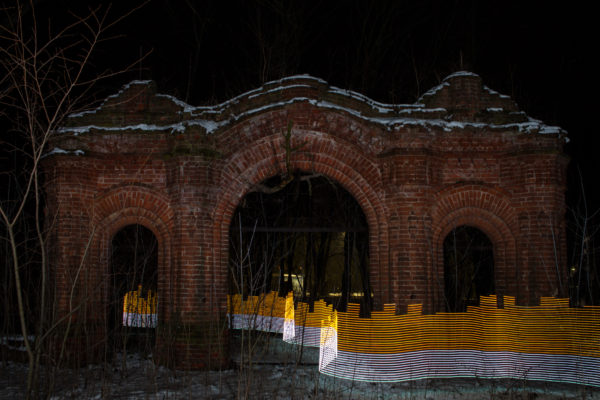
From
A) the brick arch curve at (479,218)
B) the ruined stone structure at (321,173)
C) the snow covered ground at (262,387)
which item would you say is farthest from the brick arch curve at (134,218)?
the brick arch curve at (479,218)

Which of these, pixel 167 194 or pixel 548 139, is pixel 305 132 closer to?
pixel 167 194

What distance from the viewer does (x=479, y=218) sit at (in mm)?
9414

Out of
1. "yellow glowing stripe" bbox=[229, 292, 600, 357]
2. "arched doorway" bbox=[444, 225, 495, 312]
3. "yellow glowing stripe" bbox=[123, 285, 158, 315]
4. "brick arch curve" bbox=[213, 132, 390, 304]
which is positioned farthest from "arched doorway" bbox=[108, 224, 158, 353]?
"arched doorway" bbox=[444, 225, 495, 312]

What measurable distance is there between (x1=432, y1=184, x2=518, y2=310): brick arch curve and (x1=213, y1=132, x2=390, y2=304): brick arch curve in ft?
3.34

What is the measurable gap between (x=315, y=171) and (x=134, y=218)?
3490 millimetres

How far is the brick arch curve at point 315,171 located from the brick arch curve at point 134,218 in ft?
3.27

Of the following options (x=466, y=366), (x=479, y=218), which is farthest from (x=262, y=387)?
(x=479, y=218)

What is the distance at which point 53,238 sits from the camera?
927 centimetres

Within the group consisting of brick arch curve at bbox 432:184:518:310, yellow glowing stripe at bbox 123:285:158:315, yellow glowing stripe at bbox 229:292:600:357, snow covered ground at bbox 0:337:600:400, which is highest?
brick arch curve at bbox 432:184:518:310

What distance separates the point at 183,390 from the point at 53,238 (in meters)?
4.07

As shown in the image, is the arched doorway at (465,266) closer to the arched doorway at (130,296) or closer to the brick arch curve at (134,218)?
the brick arch curve at (134,218)

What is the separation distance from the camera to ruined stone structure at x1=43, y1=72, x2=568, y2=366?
895 cm

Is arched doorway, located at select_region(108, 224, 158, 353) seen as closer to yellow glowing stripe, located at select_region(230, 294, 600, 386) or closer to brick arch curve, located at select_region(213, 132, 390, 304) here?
brick arch curve, located at select_region(213, 132, 390, 304)

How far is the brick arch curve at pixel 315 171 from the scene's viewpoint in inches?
365
